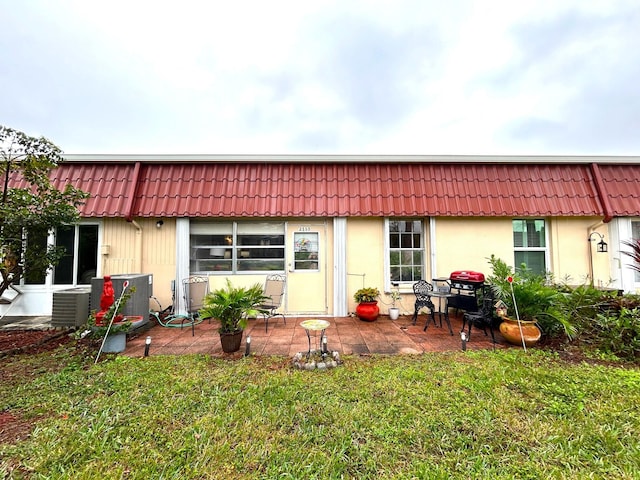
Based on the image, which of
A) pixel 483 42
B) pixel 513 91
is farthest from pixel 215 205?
pixel 513 91

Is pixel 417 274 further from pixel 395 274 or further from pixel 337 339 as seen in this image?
pixel 337 339

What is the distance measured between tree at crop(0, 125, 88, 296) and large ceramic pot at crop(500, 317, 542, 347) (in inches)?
301

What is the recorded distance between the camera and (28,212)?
402cm

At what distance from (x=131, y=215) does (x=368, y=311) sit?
570cm

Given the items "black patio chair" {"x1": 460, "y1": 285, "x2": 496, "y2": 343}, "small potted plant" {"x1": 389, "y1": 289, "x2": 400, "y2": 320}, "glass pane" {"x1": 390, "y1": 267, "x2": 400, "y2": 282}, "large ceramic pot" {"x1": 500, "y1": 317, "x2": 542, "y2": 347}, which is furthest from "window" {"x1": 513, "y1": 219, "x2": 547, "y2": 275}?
"small potted plant" {"x1": 389, "y1": 289, "x2": 400, "y2": 320}

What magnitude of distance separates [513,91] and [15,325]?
51.3 ft

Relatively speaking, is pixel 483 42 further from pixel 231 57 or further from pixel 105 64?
pixel 105 64

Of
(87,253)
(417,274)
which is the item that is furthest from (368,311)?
(87,253)

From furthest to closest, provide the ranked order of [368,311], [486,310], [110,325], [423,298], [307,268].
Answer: [307,268], [368,311], [423,298], [486,310], [110,325]

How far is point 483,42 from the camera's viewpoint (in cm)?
782

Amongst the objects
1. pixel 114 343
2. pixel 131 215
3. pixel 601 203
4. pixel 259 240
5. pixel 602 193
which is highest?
pixel 602 193

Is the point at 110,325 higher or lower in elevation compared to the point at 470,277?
lower

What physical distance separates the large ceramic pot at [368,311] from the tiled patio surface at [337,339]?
13cm

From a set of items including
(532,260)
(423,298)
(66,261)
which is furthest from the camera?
(532,260)
